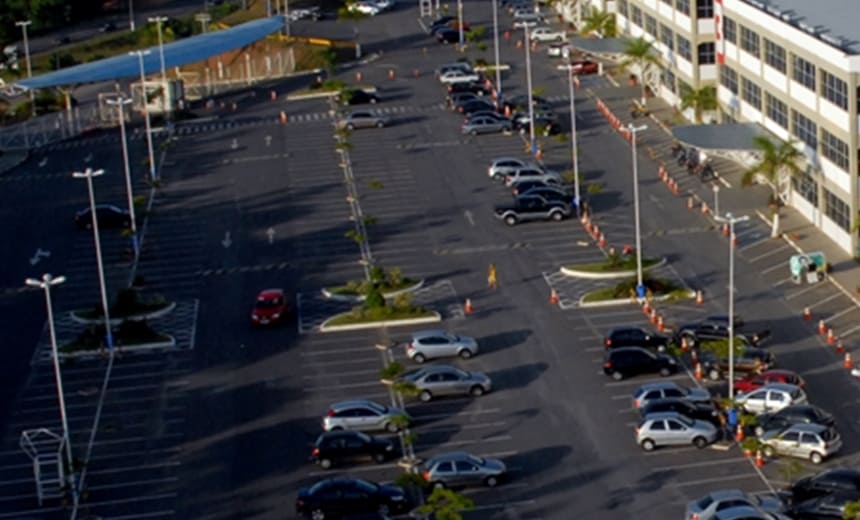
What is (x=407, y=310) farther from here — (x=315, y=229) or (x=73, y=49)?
(x=73, y=49)

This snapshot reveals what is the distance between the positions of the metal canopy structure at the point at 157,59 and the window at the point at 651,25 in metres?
30.6

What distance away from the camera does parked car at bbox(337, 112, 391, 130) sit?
108000 millimetres

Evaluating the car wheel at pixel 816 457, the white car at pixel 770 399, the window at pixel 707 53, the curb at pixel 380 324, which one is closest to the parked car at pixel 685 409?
the white car at pixel 770 399

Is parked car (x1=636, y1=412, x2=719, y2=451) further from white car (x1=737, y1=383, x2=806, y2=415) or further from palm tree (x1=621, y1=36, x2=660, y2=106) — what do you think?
palm tree (x1=621, y1=36, x2=660, y2=106)

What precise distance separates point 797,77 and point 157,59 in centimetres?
5256

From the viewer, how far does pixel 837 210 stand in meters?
77.8

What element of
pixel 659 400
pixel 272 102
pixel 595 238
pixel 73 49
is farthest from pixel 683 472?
pixel 73 49

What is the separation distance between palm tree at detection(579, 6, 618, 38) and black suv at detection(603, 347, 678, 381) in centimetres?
6108

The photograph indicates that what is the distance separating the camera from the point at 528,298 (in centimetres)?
7469

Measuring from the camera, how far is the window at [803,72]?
261 feet

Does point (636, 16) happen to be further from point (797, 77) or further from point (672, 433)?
point (672, 433)

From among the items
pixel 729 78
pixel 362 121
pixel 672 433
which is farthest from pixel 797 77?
pixel 362 121

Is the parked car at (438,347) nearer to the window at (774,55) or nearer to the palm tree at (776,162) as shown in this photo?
the palm tree at (776,162)

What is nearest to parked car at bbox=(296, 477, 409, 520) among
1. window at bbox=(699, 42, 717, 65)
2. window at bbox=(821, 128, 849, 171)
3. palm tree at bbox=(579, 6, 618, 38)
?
window at bbox=(821, 128, 849, 171)
